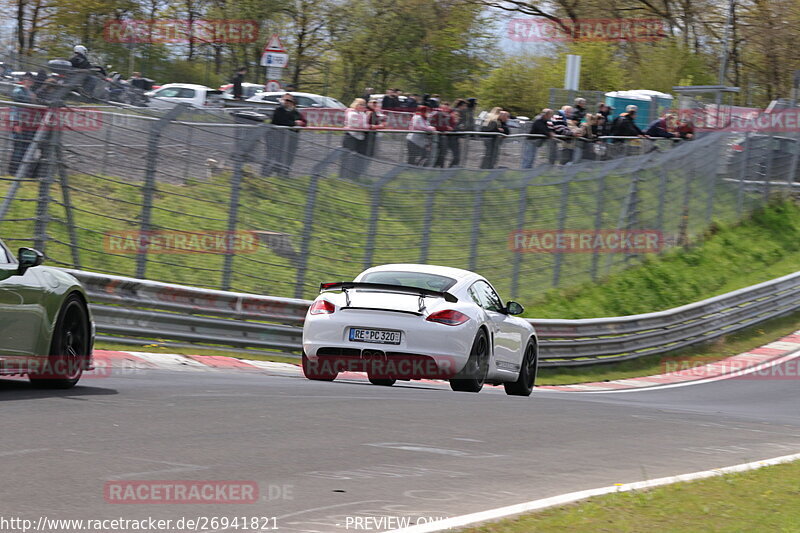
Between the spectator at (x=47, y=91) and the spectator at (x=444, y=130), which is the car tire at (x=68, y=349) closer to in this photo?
the spectator at (x=47, y=91)

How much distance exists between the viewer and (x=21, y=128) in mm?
14781

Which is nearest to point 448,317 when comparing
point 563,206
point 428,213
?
point 428,213

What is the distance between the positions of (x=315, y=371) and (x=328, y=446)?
16.0 feet

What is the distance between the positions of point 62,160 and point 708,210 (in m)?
21.2

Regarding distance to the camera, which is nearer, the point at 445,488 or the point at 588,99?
the point at 445,488

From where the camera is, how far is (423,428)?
9.43 metres

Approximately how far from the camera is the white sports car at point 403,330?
40.3 feet

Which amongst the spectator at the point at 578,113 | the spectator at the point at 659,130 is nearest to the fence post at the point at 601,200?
the spectator at the point at 578,113

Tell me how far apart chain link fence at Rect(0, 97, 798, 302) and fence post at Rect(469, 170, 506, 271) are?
23mm

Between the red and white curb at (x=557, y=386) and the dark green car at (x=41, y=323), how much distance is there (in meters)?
2.03

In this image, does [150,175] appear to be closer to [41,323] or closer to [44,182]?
[44,182]

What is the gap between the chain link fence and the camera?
15.1 m

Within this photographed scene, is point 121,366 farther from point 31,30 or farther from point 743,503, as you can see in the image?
point 31,30

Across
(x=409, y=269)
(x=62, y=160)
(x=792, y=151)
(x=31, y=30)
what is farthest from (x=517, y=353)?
(x=31, y=30)
